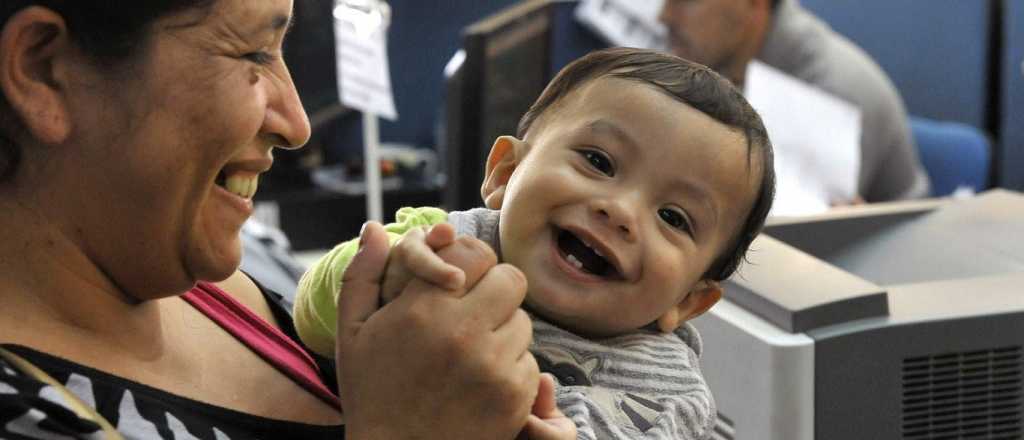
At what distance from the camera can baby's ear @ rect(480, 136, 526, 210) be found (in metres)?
1.02

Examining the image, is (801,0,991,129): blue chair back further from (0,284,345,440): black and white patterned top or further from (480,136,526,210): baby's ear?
(0,284,345,440): black and white patterned top

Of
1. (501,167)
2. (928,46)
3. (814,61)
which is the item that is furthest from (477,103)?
(928,46)

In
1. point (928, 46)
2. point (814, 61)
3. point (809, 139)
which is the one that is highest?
point (809, 139)

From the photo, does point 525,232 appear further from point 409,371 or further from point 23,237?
point 23,237

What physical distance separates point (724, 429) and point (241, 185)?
2.09ft

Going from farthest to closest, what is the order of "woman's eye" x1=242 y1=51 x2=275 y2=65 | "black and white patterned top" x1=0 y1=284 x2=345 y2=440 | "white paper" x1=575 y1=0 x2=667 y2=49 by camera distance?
"white paper" x1=575 y1=0 x2=667 y2=49
"woman's eye" x1=242 y1=51 x2=275 y2=65
"black and white patterned top" x1=0 y1=284 x2=345 y2=440

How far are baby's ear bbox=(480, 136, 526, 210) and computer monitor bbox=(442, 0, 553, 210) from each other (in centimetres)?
96

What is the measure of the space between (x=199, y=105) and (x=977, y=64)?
169 inches

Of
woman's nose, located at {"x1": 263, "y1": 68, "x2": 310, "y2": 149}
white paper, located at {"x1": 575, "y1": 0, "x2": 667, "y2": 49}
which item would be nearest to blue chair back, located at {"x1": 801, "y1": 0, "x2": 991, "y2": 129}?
white paper, located at {"x1": 575, "y1": 0, "x2": 667, "y2": 49}

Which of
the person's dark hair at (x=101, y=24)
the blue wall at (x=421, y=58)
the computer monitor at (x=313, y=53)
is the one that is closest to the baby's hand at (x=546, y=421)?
the person's dark hair at (x=101, y=24)

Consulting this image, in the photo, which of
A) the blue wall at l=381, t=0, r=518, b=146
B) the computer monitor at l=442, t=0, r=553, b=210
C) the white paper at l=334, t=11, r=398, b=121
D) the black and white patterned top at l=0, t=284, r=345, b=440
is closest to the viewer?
the black and white patterned top at l=0, t=284, r=345, b=440

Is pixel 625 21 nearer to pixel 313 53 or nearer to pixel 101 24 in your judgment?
pixel 313 53

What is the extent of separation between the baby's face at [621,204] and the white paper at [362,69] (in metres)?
1.46

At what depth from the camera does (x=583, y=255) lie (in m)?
0.94
